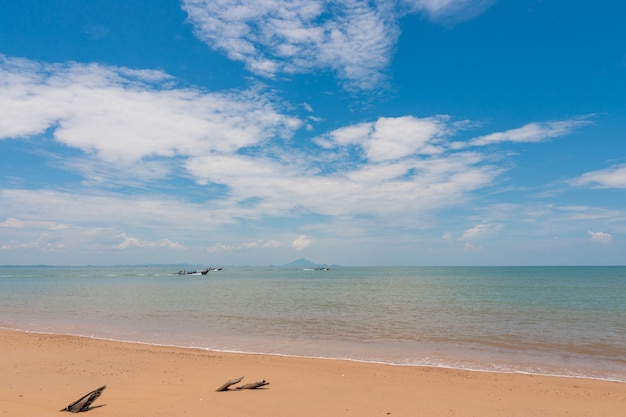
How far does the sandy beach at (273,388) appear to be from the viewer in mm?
9773

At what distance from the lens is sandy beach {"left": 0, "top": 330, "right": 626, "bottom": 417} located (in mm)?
9773

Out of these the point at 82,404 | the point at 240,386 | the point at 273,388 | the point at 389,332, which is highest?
the point at 82,404

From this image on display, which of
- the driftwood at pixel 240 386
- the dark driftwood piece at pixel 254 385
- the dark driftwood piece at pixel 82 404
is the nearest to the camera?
the dark driftwood piece at pixel 82 404

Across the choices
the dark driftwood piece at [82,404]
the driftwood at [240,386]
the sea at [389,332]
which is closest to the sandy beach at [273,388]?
the driftwood at [240,386]

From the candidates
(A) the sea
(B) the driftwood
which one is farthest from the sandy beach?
(A) the sea

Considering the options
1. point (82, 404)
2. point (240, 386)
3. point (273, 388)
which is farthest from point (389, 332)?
point (82, 404)

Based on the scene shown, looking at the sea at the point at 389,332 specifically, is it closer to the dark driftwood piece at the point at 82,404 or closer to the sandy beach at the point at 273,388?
the sandy beach at the point at 273,388

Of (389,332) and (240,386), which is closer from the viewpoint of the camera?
(240,386)

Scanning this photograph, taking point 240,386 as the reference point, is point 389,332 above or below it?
below

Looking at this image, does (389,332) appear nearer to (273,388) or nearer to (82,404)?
(273,388)

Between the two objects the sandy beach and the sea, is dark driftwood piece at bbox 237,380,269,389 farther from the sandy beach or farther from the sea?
the sea

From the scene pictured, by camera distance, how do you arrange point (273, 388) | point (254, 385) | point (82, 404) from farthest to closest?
point (273, 388) < point (254, 385) < point (82, 404)

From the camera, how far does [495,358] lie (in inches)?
693

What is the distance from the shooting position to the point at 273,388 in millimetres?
11719
